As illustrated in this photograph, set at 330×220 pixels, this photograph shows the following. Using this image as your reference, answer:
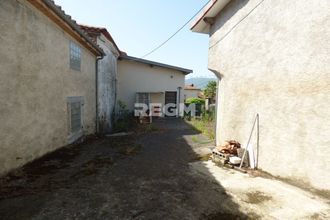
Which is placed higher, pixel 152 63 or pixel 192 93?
pixel 152 63

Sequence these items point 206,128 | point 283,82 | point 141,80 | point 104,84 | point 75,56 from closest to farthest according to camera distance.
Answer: point 283,82 → point 75,56 → point 104,84 → point 206,128 → point 141,80

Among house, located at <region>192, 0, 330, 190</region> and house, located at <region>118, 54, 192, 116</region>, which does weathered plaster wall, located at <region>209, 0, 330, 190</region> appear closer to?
house, located at <region>192, 0, 330, 190</region>

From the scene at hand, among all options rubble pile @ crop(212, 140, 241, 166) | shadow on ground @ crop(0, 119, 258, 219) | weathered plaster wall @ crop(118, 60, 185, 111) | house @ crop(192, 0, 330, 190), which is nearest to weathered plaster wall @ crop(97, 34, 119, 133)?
weathered plaster wall @ crop(118, 60, 185, 111)

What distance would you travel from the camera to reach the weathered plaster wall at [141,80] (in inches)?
778

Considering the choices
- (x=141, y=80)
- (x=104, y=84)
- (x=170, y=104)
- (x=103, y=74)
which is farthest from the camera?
(x=170, y=104)

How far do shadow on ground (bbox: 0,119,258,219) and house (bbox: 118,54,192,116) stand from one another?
1225cm

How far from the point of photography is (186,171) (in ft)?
20.4

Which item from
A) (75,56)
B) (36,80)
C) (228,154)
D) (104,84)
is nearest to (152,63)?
(104,84)

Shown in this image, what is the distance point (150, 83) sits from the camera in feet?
67.8

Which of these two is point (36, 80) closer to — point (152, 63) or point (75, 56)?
point (75, 56)

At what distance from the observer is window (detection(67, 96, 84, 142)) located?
8.65 m

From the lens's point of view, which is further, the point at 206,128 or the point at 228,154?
the point at 206,128

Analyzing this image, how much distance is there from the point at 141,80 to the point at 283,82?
51.7 ft

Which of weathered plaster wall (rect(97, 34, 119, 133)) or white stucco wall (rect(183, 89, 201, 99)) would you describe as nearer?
weathered plaster wall (rect(97, 34, 119, 133))
